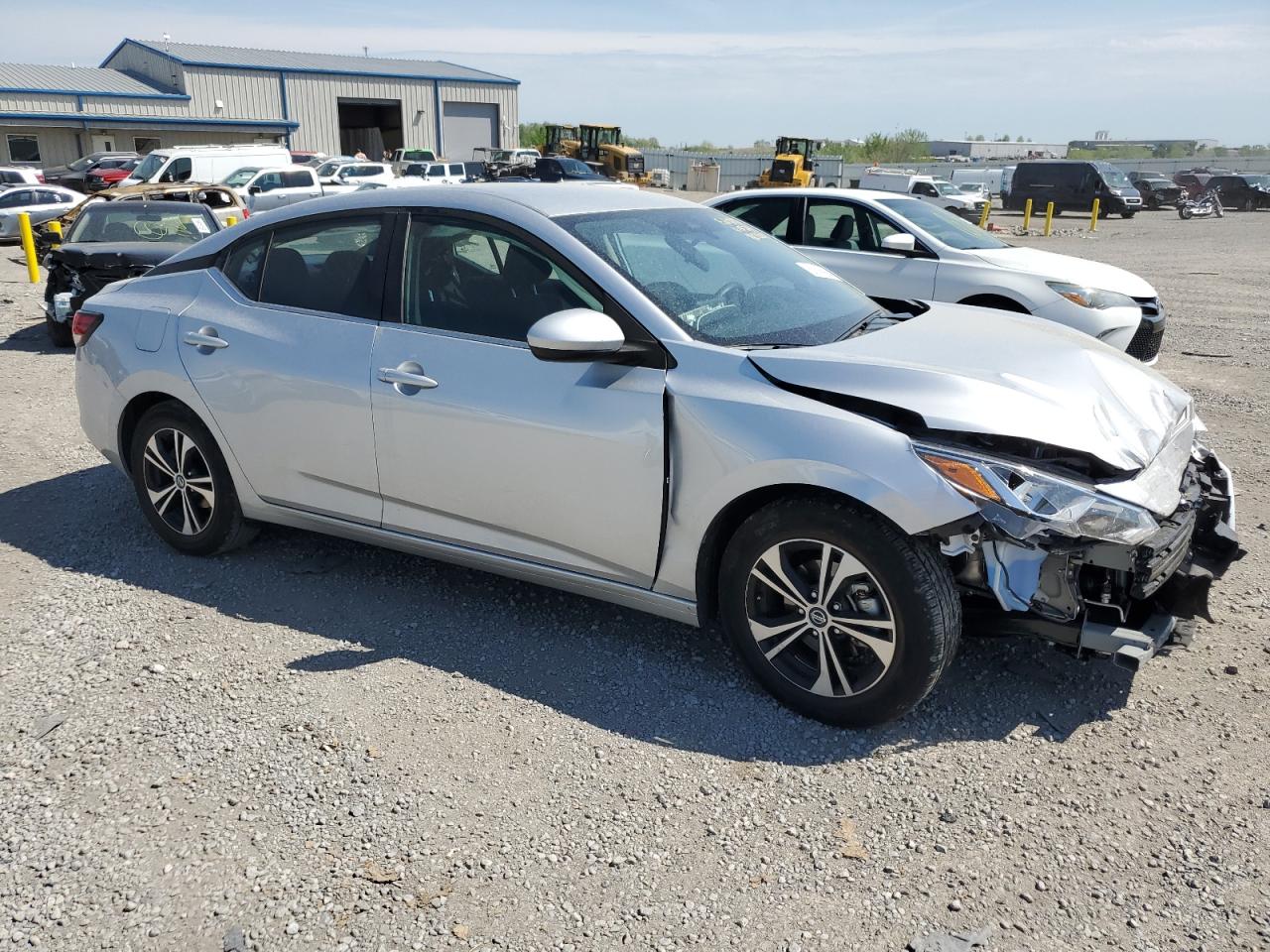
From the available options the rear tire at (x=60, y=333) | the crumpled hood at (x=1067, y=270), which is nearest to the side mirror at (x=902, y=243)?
the crumpled hood at (x=1067, y=270)

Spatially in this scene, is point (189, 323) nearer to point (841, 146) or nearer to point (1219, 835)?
point (1219, 835)

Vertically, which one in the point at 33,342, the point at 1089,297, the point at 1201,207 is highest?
the point at 1089,297

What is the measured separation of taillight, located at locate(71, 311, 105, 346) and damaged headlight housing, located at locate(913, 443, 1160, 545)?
13.1 ft

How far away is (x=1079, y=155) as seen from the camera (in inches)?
3223

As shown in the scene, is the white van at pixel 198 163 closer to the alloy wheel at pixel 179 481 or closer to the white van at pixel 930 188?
the white van at pixel 930 188

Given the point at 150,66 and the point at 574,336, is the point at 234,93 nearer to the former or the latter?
the point at 150,66

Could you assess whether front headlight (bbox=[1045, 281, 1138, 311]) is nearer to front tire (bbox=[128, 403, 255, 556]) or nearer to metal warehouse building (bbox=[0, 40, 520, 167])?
front tire (bbox=[128, 403, 255, 556])

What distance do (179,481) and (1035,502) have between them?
3758mm

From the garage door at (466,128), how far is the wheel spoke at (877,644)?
60.9m

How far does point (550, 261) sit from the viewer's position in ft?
12.2

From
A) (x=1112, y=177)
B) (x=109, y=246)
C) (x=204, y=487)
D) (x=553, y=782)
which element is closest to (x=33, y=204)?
(x=109, y=246)

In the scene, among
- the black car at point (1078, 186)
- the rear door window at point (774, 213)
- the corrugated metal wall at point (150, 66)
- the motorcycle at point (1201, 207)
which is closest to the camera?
the rear door window at point (774, 213)

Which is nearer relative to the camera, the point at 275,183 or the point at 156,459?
the point at 156,459

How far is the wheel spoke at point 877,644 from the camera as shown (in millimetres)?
3178
